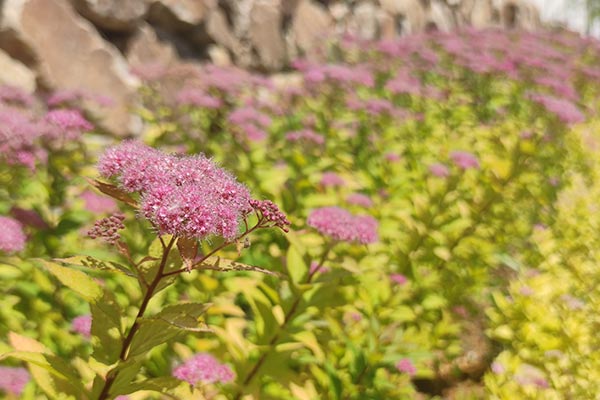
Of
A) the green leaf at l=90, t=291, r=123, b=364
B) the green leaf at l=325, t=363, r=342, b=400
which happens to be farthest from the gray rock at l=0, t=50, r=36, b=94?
the green leaf at l=90, t=291, r=123, b=364

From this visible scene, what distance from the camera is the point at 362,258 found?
2.85 metres

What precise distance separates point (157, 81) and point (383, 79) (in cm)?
312

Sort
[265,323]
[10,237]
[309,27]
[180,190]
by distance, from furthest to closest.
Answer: [309,27] → [265,323] → [10,237] → [180,190]

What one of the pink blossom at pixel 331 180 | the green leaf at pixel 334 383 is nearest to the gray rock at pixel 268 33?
the pink blossom at pixel 331 180

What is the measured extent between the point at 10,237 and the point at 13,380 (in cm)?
45

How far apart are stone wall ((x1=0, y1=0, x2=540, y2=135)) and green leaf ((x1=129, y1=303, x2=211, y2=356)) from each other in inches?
83.6

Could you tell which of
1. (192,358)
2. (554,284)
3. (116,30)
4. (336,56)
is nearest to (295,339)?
(192,358)

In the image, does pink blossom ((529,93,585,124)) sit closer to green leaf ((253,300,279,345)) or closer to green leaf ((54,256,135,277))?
green leaf ((253,300,279,345))

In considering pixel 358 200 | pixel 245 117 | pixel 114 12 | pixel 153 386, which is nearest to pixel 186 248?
pixel 153 386

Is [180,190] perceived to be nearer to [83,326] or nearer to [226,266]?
[226,266]

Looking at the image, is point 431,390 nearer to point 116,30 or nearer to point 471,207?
point 471,207

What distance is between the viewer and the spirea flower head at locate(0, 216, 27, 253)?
184cm

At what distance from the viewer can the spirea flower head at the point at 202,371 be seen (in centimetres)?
174

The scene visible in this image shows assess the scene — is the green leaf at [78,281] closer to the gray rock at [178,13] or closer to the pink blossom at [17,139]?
the pink blossom at [17,139]
